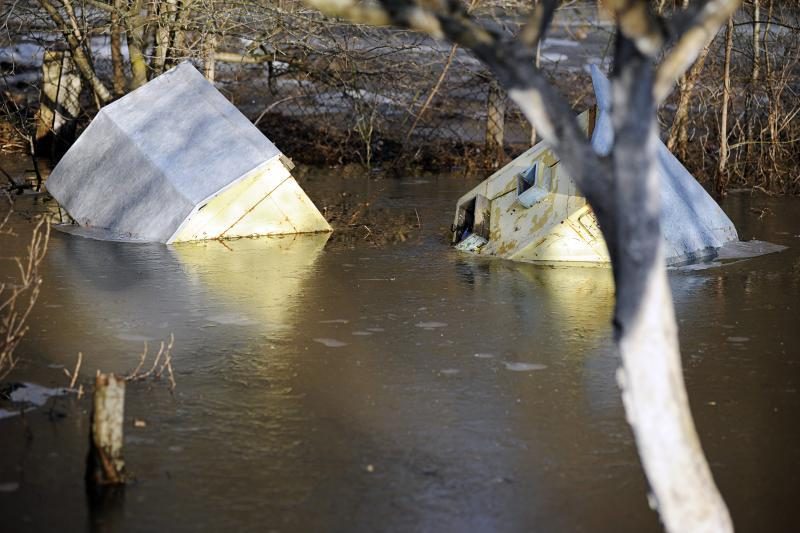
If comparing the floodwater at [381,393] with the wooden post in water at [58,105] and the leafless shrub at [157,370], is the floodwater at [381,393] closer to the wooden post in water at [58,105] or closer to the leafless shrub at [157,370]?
the leafless shrub at [157,370]

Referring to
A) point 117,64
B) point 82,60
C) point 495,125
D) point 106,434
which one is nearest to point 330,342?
point 106,434

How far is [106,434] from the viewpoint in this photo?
15.5ft

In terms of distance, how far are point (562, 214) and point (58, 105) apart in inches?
325

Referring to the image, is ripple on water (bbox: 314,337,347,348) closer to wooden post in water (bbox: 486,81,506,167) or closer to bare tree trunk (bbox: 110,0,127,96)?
bare tree trunk (bbox: 110,0,127,96)

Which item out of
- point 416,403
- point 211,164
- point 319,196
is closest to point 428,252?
point 211,164

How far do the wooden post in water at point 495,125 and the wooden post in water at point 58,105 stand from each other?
17.4ft

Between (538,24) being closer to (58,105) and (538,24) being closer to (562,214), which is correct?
(562,214)

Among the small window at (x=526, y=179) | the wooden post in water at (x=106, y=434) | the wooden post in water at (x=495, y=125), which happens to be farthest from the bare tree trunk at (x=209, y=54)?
the wooden post in water at (x=106, y=434)

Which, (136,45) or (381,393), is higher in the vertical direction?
(136,45)

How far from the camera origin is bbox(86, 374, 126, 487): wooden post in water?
184 inches

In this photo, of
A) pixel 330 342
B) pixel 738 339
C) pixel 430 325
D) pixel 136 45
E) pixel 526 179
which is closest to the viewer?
pixel 330 342

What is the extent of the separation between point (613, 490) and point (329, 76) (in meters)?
9.70

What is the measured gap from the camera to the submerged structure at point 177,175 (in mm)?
10016

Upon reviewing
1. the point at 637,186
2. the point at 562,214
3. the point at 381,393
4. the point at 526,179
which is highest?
the point at 526,179
